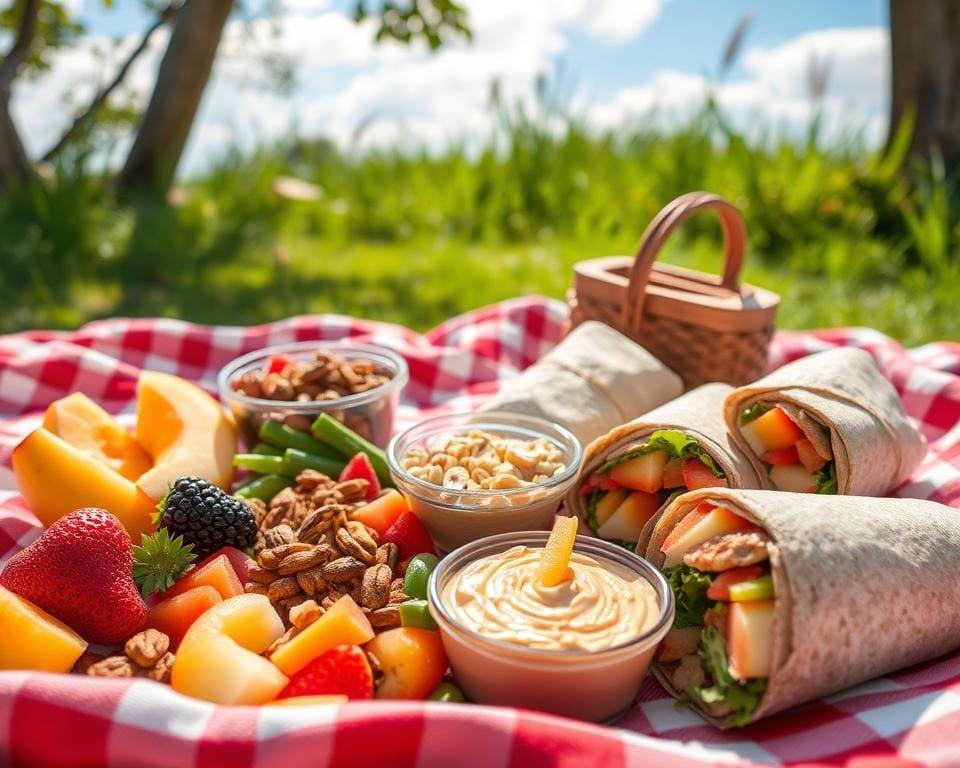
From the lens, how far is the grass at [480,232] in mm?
6301

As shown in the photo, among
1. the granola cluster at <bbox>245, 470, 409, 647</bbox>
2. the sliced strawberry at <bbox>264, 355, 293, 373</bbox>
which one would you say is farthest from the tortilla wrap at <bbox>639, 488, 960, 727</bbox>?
the sliced strawberry at <bbox>264, 355, 293, 373</bbox>

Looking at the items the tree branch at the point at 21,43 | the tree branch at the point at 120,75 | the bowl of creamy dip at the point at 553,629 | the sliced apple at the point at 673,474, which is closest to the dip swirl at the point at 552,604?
the bowl of creamy dip at the point at 553,629

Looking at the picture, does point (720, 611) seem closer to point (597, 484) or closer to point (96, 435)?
point (597, 484)

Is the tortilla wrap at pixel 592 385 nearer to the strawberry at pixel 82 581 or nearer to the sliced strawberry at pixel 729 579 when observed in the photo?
the sliced strawberry at pixel 729 579

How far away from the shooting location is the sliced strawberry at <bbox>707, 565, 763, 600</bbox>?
7.18ft

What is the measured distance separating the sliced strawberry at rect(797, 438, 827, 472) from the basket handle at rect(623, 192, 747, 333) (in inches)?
42.0

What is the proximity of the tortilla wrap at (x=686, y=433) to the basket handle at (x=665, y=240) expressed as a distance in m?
0.74

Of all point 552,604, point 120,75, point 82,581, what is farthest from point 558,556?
point 120,75

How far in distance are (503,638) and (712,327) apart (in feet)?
6.73

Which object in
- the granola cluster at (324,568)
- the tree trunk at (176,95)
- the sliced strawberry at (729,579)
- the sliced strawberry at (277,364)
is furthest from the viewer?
the tree trunk at (176,95)

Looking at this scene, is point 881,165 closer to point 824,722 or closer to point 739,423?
point 739,423

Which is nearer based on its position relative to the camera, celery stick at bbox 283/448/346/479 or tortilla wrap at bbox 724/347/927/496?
tortilla wrap at bbox 724/347/927/496

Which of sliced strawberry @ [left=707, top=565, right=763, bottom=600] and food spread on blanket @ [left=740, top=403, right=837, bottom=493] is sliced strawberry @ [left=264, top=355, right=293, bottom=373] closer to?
food spread on blanket @ [left=740, top=403, right=837, bottom=493]

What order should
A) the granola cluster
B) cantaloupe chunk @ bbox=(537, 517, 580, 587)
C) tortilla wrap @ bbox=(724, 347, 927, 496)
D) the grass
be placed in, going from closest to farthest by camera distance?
cantaloupe chunk @ bbox=(537, 517, 580, 587) < the granola cluster < tortilla wrap @ bbox=(724, 347, 927, 496) < the grass
